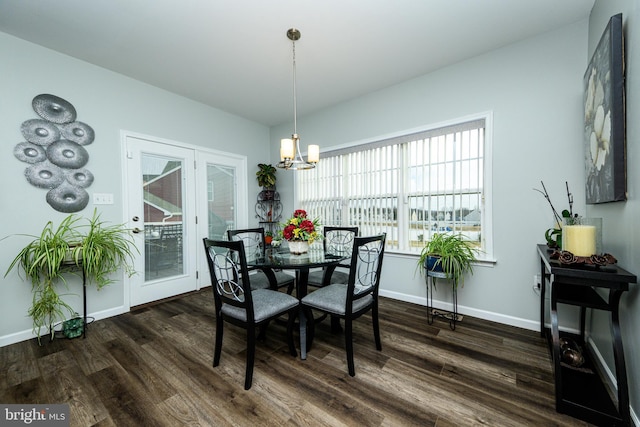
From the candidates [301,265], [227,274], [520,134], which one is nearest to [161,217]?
[227,274]

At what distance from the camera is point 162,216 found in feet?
10.6

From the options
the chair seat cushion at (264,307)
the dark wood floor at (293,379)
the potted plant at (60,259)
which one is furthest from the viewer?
the potted plant at (60,259)

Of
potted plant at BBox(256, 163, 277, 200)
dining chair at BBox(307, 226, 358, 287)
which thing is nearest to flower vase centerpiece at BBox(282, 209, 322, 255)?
dining chair at BBox(307, 226, 358, 287)

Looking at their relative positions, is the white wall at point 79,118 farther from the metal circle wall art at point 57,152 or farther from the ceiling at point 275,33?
the ceiling at point 275,33

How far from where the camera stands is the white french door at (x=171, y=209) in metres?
2.99

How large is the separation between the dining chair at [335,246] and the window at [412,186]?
1.54ft

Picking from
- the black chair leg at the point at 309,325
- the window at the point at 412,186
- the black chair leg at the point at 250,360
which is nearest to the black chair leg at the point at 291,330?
the black chair leg at the point at 309,325

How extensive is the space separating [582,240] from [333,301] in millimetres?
1582

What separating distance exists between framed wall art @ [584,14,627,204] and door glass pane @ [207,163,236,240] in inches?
161

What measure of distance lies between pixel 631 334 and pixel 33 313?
433 centimetres

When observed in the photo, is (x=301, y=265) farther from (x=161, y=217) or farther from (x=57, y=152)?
(x=57, y=152)

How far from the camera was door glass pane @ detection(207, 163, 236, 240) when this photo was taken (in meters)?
3.78

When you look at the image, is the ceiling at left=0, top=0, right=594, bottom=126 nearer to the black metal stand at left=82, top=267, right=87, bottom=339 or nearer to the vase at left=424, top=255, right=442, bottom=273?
the vase at left=424, top=255, right=442, bottom=273

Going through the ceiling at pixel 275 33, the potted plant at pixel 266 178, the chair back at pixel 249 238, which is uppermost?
the ceiling at pixel 275 33
